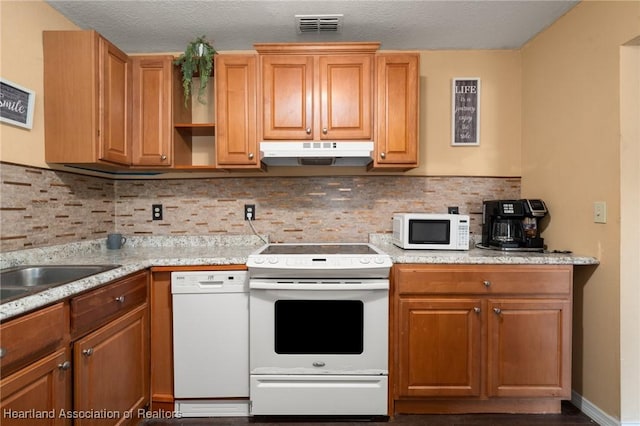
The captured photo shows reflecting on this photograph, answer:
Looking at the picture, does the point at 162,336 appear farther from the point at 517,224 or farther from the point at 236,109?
the point at 517,224

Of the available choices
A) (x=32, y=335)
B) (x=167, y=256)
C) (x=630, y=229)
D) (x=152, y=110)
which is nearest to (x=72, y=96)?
(x=152, y=110)

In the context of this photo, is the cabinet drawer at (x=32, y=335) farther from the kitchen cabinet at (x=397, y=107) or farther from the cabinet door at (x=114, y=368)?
the kitchen cabinet at (x=397, y=107)

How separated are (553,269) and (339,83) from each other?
1.67 meters

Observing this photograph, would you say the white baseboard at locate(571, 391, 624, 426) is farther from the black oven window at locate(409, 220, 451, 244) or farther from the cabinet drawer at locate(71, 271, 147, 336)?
the cabinet drawer at locate(71, 271, 147, 336)

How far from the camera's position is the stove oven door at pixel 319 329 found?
179 cm

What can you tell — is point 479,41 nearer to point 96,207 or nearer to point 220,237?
point 220,237

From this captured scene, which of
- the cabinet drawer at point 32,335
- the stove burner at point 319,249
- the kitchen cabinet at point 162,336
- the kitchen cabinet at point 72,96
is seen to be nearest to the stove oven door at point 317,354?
the stove burner at point 319,249

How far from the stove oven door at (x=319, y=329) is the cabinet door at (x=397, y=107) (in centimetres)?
87

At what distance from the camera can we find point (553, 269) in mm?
1807

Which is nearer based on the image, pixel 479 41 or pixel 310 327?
pixel 310 327

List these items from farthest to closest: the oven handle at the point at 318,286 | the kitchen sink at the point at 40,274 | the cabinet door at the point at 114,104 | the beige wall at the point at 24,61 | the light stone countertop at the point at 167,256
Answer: the cabinet door at the point at 114,104 < the oven handle at the point at 318,286 < the beige wall at the point at 24,61 < the kitchen sink at the point at 40,274 < the light stone countertop at the point at 167,256

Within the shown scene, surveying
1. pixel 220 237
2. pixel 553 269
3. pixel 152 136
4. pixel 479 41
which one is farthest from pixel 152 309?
pixel 479 41

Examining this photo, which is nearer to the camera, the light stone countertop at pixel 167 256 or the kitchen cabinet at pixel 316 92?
the light stone countertop at pixel 167 256

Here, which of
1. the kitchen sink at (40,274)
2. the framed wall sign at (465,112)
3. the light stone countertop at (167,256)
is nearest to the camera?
the light stone countertop at (167,256)
